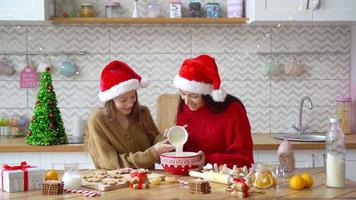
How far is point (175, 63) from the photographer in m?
4.51

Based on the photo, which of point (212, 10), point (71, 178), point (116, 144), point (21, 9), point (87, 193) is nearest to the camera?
point (87, 193)

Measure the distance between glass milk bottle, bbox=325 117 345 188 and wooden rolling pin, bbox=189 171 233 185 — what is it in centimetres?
41

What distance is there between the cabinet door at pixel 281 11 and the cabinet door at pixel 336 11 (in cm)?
7

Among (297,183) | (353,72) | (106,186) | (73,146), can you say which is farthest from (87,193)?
(353,72)

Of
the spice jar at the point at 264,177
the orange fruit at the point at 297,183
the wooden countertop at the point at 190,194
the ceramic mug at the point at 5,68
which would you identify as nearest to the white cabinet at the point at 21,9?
the ceramic mug at the point at 5,68

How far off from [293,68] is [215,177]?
2.23m

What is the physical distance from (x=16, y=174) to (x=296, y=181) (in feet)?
3.67

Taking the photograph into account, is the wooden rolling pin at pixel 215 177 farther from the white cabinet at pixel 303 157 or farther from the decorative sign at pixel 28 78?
the decorative sign at pixel 28 78

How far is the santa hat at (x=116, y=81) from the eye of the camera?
2969 mm

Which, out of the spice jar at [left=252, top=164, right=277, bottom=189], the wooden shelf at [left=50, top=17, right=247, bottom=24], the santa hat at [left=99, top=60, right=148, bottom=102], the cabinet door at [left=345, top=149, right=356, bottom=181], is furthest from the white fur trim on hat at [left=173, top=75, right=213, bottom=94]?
the cabinet door at [left=345, top=149, right=356, bottom=181]

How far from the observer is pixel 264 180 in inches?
92.6

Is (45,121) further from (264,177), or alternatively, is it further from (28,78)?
(264,177)

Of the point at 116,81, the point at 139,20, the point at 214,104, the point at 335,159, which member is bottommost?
the point at 335,159

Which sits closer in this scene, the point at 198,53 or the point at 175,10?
the point at 175,10
